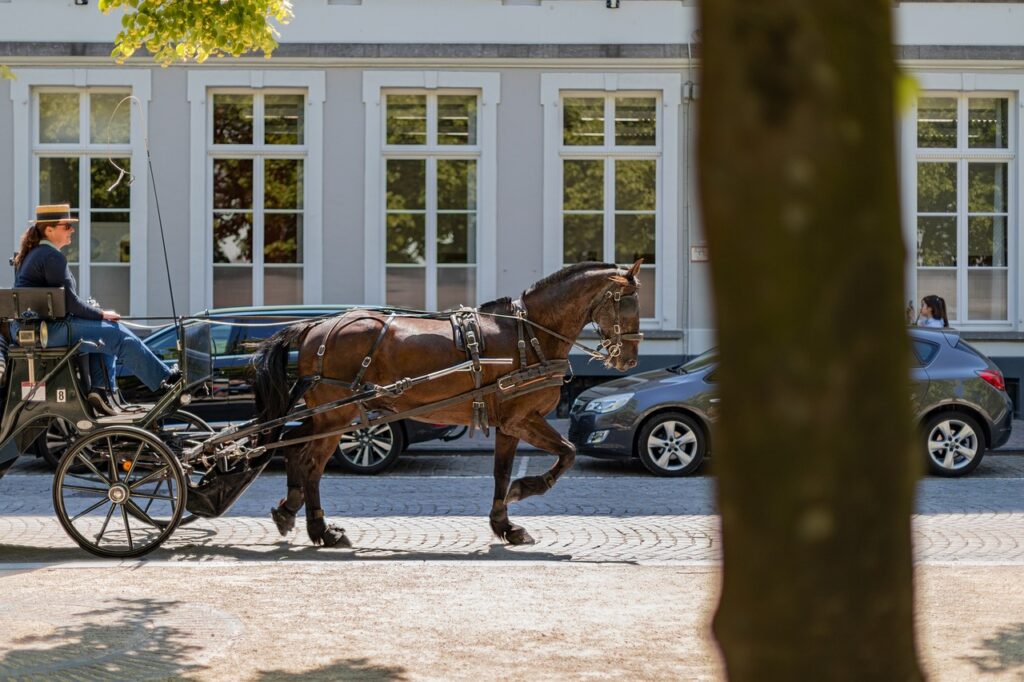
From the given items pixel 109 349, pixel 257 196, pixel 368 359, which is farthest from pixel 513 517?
pixel 257 196

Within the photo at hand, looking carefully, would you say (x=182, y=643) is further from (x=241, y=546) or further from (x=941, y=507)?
(x=941, y=507)

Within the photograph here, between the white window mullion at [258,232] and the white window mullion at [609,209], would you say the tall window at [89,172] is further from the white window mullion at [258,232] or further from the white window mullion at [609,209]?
the white window mullion at [609,209]

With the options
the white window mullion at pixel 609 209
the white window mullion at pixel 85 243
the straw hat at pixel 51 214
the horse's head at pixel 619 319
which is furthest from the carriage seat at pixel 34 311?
the white window mullion at pixel 609 209

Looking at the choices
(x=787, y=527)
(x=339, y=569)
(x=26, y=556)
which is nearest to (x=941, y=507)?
(x=339, y=569)

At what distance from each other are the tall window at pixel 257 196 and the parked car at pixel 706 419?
301 inches

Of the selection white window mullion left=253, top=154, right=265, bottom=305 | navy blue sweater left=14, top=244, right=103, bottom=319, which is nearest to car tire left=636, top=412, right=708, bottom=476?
navy blue sweater left=14, top=244, right=103, bottom=319

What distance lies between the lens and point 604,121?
19.5 meters

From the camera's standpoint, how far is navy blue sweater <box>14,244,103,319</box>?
850cm

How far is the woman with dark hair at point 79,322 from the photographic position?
8.52 metres

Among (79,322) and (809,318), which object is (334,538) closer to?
(79,322)

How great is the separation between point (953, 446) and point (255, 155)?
36.3 ft

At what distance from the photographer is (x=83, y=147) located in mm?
19266

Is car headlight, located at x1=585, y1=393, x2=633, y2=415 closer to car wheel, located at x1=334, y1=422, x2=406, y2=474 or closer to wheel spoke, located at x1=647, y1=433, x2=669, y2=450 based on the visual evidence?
wheel spoke, located at x1=647, y1=433, x2=669, y2=450

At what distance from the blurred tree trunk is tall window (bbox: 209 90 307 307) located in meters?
17.7
